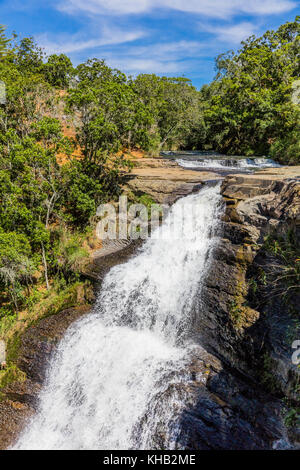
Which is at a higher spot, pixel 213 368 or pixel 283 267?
pixel 283 267

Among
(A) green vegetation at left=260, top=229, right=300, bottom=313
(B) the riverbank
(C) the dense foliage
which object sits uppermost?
(C) the dense foliage

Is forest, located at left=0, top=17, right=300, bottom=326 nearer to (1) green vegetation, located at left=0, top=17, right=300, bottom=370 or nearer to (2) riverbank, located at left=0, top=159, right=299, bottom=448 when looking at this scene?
(1) green vegetation, located at left=0, top=17, right=300, bottom=370

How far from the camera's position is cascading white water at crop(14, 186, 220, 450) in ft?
20.2

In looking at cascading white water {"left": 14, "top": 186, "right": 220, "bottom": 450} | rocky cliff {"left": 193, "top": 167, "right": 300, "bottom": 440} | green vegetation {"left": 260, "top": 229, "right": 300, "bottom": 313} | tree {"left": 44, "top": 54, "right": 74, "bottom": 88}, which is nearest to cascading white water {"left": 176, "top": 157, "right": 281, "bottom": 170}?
cascading white water {"left": 14, "top": 186, "right": 220, "bottom": 450}

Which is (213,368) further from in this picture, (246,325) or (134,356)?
(134,356)

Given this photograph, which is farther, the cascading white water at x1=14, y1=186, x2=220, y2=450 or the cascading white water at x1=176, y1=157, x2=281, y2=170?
the cascading white water at x1=176, y1=157, x2=281, y2=170

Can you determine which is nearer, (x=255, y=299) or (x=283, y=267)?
(x=283, y=267)

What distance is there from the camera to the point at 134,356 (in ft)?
24.1

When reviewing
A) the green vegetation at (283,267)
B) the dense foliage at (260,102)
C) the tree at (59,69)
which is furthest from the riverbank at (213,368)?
the tree at (59,69)

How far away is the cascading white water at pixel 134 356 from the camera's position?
20.2ft

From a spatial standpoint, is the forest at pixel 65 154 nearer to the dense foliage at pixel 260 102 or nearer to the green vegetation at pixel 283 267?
the dense foliage at pixel 260 102

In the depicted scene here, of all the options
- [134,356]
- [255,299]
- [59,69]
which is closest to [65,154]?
[134,356]

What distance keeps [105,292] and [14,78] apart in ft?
40.6

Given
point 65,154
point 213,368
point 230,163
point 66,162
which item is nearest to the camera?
point 213,368
